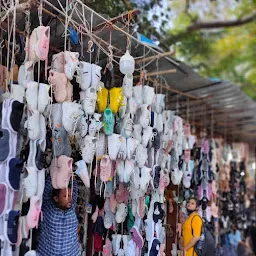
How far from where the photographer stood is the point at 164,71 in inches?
152

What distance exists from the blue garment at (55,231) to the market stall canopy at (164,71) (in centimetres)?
120

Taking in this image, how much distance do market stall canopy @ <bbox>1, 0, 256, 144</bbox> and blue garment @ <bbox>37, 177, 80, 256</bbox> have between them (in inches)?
47.2

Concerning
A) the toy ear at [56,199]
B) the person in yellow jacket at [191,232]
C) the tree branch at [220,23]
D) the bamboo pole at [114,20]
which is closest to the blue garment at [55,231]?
the toy ear at [56,199]

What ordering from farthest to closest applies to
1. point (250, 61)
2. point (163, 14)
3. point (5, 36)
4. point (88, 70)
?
point (250, 61) → point (163, 14) → point (5, 36) → point (88, 70)

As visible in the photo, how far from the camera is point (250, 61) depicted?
33.8 ft

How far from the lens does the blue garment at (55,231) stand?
260 cm

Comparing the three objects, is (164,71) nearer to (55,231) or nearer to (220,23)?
(55,231)

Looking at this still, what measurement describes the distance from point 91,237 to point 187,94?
2.35 meters

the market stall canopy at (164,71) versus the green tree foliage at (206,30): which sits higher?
the green tree foliage at (206,30)

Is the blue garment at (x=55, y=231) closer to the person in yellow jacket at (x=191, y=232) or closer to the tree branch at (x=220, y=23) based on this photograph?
the person in yellow jacket at (x=191, y=232)

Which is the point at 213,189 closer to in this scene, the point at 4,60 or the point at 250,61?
the point at 4,60

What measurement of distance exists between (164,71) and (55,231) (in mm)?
1980

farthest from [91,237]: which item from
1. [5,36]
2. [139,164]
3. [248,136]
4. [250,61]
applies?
[250,61]

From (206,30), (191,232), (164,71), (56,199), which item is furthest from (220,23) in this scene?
(56,199)
